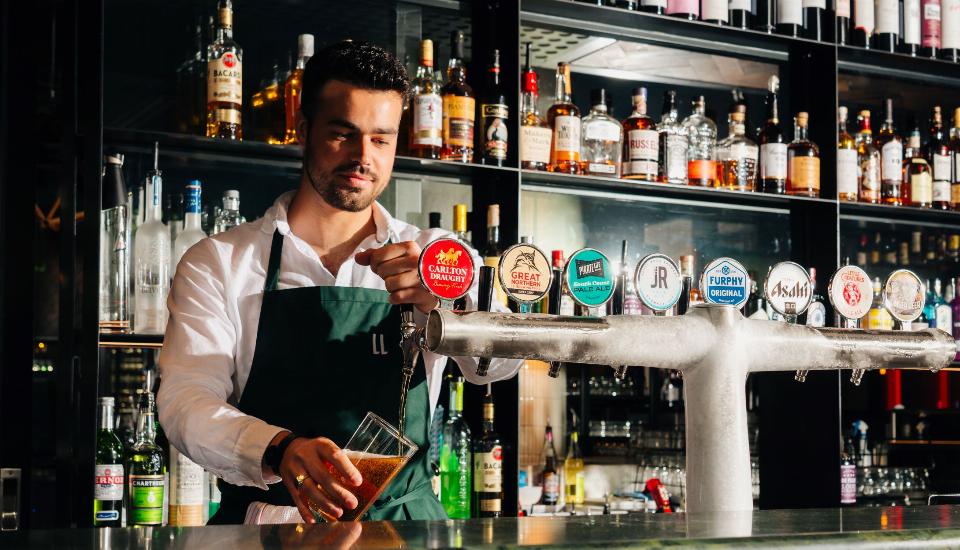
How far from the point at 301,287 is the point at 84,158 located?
0.61 meters

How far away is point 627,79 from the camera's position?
11.0 ft

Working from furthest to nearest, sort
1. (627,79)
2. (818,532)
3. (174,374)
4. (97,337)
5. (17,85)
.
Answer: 1. (627,79)
2. (17,85)
3. (97,337)
4. (174,374)
5. (818,532)

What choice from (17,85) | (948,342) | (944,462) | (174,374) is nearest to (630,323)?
(948,342)

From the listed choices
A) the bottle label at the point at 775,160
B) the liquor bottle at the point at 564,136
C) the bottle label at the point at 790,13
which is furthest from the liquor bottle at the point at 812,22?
the liquor bottle at the point at 564,136

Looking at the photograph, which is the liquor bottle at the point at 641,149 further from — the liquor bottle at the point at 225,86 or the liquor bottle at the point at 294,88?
the liquor bottle at the point at 225,86

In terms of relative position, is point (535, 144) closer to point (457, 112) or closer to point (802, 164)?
point (457, 112)

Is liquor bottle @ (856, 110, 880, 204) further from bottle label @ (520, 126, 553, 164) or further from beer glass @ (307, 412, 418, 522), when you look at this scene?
beer glass @ (307, 412, 418, 522)

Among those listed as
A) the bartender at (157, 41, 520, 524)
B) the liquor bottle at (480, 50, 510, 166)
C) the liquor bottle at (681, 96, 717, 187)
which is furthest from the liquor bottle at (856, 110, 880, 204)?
the bartender at (157, 41, 520, 524)

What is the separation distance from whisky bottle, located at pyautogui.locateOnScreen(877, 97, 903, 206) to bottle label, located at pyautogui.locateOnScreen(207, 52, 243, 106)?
2.02 metres

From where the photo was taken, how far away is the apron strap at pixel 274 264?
2.01m

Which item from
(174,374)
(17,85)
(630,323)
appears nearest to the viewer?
(630,323)

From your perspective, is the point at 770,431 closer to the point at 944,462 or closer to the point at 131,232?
the point at 944,462

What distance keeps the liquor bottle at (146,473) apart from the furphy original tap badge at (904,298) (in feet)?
5.30

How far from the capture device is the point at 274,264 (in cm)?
203
